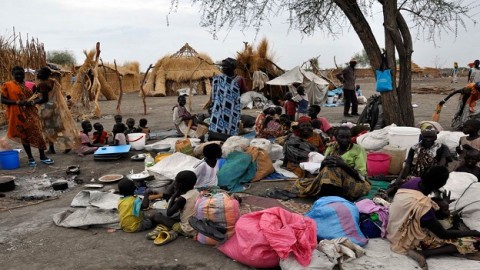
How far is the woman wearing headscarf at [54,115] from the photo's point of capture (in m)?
6.18

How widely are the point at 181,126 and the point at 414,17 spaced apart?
5.35 m

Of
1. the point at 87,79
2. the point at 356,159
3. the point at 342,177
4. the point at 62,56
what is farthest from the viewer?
the point at 62,56

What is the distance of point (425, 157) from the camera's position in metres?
4.41

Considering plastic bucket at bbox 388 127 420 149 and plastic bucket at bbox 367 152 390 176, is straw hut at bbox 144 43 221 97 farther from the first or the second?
plastic bucket at bbox 367 152 390 176

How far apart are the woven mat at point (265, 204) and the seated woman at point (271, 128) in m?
2.97

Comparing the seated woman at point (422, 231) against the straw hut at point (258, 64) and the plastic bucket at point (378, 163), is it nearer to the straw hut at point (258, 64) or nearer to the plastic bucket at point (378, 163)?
the plastic bucket at point (378, 163)

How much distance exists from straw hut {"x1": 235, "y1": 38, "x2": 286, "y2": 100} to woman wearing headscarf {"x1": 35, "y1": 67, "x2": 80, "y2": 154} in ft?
31.7

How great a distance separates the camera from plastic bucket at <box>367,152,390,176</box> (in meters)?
5.16

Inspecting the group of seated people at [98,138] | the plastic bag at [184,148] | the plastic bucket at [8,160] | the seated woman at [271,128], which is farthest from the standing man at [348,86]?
the plastic bucket at [8,160]

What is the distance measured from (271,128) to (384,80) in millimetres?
2264

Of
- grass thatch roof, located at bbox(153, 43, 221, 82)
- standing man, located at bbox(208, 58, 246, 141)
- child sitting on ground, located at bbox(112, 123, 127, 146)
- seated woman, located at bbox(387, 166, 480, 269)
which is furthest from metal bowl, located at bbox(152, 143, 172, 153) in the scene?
grass thatch roof, located at bbox(153, 43, 221, 82)

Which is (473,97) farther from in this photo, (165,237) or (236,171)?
(165,237)

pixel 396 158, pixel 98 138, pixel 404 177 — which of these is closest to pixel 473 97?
pixel 396 158

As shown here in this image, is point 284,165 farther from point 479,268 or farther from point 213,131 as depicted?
→ point 479,268
